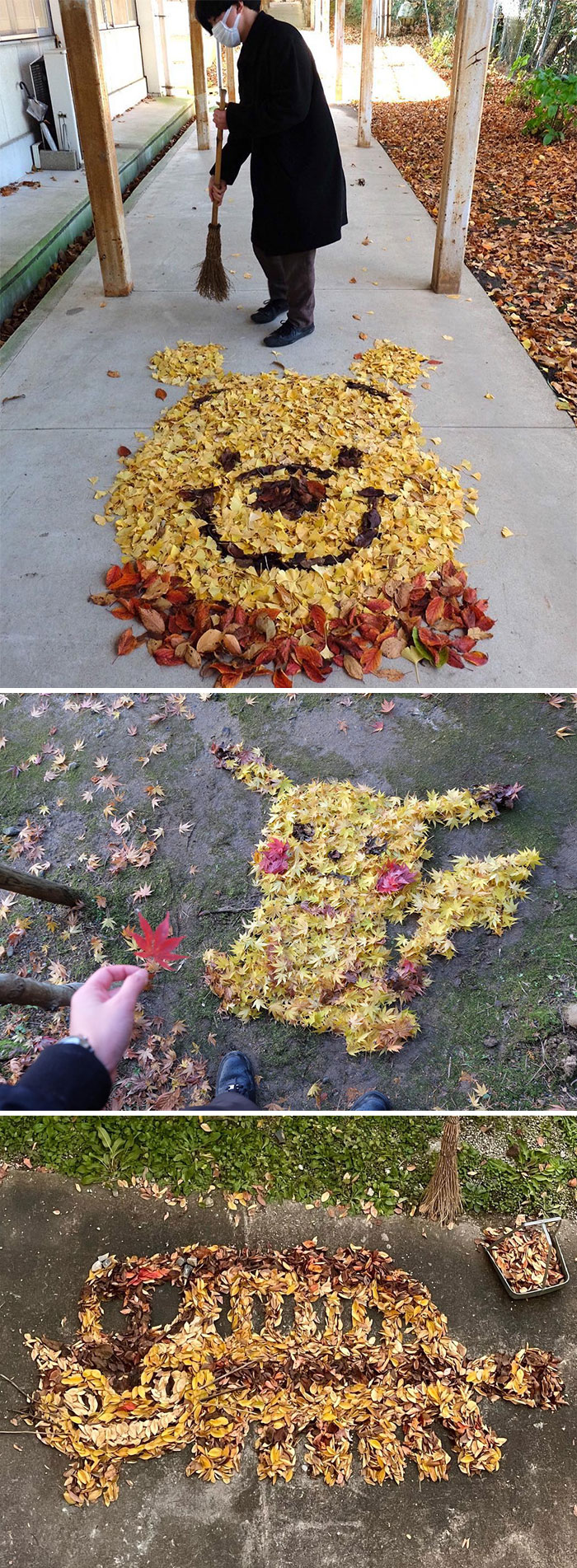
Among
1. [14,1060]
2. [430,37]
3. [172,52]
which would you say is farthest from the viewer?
[172,52]

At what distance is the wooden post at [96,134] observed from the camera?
3.99 meters

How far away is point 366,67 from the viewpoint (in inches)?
321

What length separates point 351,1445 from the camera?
2.51 meters

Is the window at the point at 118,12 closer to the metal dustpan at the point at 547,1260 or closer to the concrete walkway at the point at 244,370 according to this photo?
the concrete walkway at the point at 244,370

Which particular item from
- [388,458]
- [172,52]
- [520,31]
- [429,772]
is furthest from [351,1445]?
[172,52]

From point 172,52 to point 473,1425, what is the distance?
16227mm

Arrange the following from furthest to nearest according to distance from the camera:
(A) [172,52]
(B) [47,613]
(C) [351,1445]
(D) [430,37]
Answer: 1. (A) [172,52]
2. (D) [430,37]
3. (B) [47,613]
4. (C) [351,1445]

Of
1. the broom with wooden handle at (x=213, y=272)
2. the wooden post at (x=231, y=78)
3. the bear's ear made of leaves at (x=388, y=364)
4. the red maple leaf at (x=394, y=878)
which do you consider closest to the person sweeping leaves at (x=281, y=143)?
the broom with wooden handle at (x=213, y=272)

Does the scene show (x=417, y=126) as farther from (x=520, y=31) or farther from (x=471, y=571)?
(x=471, y=571)

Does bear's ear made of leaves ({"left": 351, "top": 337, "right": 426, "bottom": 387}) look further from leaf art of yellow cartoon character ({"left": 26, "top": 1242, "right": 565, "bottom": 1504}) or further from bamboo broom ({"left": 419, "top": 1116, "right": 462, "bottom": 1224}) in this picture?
leaf art of yellow cartoon character ({"left": 26, "top": 1242, "right": 565, "bottom": 1504})

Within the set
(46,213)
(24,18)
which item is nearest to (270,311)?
(46,213)

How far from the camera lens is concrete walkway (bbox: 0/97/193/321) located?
18.2ft

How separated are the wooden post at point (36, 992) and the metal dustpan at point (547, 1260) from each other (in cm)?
198

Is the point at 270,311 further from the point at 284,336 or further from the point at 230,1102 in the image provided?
the point at 230,1102
